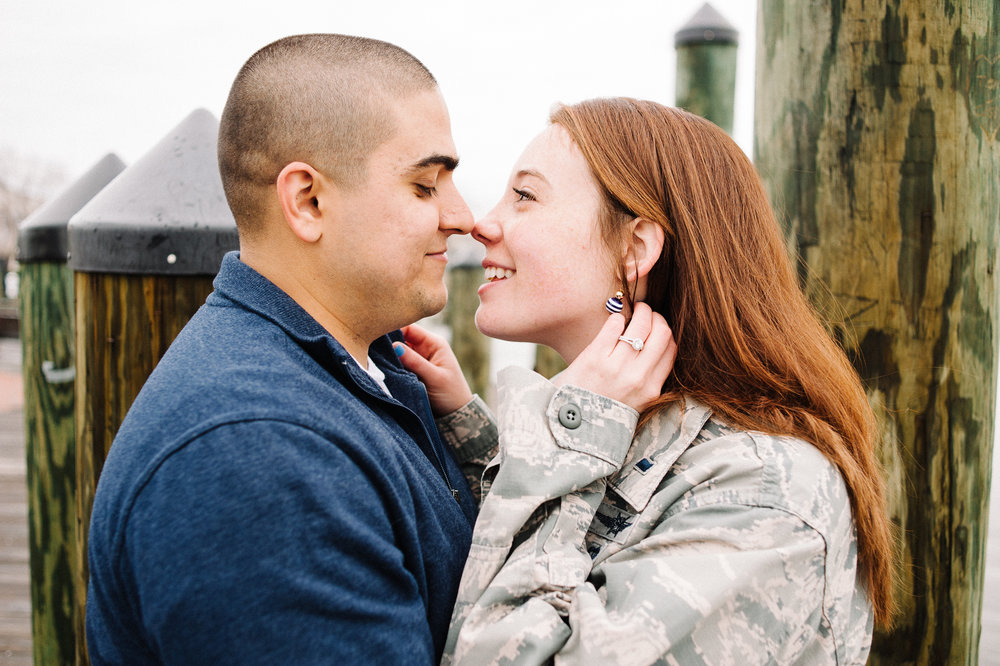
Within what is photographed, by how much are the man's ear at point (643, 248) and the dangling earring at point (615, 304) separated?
0.06 meters

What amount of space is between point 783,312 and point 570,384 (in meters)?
0.61

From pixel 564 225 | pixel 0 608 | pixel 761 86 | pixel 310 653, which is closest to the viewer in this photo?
pixel 310 653

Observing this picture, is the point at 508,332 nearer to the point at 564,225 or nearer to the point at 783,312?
the point at 564,225

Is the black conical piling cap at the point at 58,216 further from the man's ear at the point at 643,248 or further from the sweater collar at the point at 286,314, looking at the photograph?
the man's ear at the point at 643,248

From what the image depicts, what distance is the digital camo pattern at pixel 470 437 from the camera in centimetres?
236

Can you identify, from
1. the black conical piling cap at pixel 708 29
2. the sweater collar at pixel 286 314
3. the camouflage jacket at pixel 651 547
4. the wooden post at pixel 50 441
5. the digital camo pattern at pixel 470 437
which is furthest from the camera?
the black conical piling cap at pixel 708 29

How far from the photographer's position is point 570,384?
1.84 meters

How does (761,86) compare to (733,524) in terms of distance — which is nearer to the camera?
(733,524)

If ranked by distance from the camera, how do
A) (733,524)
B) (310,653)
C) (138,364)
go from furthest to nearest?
1. (138,364)
2. (733,524)
3. (310,653)

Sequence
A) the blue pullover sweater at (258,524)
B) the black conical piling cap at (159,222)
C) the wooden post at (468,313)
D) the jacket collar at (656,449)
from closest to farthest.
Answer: the blue pullover sweater at (258,524) → the jacket collar at (656,449) → the black conical piling cap at (159,222) → the wooden post at (468,313)

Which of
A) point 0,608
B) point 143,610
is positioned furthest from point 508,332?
point 0,608

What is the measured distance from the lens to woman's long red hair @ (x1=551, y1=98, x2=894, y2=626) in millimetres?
1913

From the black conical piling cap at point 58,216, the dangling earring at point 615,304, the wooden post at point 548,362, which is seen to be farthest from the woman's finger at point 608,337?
the wooden post at point 548,362

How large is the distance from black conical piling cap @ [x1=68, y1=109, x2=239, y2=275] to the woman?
0.71 metres
